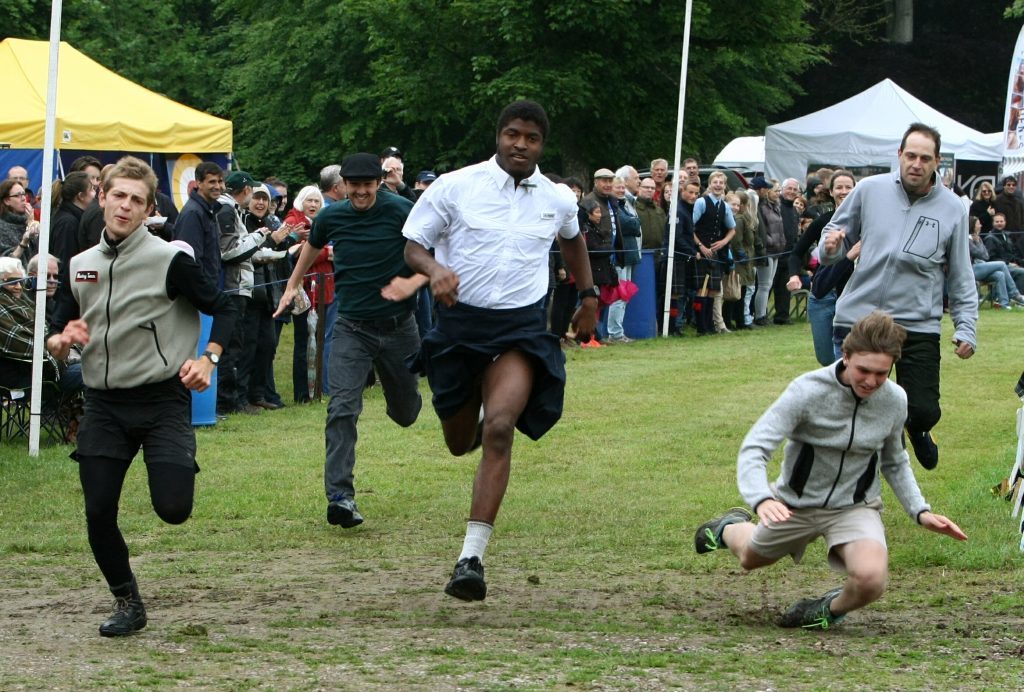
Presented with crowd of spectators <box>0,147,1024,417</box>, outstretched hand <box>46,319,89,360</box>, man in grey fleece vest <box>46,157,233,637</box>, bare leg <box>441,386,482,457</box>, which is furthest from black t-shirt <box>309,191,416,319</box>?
outstretched hand <box>46,319,89,360</box>

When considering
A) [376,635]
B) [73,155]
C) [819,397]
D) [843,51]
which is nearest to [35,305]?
[376,635]

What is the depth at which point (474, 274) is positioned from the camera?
290 inches

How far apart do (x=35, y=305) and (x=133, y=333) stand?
572cm

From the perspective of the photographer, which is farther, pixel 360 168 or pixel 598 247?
pixel 598 247

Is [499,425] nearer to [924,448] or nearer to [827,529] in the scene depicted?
[827,529]

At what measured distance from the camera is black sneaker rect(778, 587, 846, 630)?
6688mm

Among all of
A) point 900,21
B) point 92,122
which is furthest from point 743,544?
point 900,21

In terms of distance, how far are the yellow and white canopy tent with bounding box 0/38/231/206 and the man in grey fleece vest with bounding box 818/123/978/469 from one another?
12.8 meters

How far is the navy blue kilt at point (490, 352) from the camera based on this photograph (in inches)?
289

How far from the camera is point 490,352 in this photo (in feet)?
24.0

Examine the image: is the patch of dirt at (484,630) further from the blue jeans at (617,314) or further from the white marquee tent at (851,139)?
the white marquee tent at (851,139)

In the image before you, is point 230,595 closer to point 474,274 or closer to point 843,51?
point 474,274

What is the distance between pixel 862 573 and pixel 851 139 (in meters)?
26.2

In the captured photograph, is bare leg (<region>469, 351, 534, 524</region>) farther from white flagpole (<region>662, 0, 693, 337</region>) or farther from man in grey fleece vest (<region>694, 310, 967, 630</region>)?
white flagpole (<region>662, 0, 693, 337</region>)
